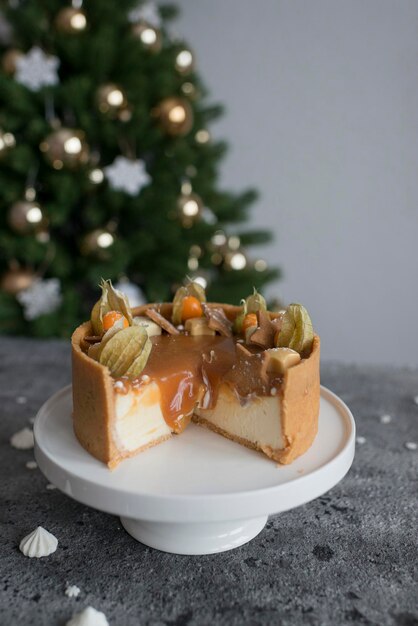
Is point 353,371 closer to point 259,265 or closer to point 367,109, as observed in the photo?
point 259,265

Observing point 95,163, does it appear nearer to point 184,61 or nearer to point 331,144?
point 184,61

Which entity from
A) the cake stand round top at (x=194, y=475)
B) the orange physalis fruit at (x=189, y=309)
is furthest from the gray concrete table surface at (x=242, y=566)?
the orange physalis fruit at (x=189, y=309)

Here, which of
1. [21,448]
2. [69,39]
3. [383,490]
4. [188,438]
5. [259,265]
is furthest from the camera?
[259,265]

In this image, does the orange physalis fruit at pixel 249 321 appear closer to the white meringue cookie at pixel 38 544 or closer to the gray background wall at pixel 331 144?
the white meringue cookie at pixel 38 544

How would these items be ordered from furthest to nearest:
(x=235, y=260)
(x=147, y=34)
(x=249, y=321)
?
1. (x=235, y=260)
2. (x=147, y=34)
3. (x=249, y=321)

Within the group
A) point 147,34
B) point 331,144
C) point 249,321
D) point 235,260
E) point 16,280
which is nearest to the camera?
point 249,321

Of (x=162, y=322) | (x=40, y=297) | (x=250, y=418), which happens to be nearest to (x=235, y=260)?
(x=40, y=297)

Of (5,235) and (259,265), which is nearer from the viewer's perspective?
(5,235)

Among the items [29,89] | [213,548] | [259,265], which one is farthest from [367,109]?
[213,548]
